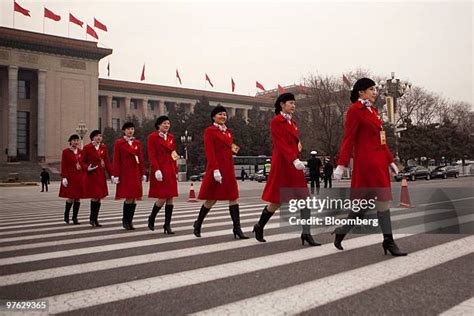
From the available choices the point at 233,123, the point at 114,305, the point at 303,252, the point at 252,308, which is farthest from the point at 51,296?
the point at 233,123

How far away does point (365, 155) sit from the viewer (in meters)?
4.77

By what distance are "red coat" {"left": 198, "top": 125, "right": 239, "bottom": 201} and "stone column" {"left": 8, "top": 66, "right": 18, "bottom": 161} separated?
2032 inches

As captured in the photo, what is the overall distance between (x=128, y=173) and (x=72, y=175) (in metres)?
1.94

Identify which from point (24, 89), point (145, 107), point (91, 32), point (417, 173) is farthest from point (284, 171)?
point (145, 107)

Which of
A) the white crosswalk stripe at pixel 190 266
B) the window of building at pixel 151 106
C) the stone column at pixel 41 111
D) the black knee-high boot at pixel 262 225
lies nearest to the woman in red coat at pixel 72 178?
the white crosswalk stripe at pixel 190 266

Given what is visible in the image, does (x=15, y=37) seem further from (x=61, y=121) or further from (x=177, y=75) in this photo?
Result: (x=177, y=75)

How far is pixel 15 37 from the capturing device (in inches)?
2003

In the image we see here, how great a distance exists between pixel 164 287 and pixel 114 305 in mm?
512

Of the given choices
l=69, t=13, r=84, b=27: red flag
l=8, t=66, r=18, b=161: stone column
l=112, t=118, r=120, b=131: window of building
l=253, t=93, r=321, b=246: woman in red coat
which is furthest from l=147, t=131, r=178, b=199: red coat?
l=112, t=118, r=120, b=131: window of building

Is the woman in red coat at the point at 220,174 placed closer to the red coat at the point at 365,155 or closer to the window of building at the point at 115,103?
the red coat at the point at 365,155

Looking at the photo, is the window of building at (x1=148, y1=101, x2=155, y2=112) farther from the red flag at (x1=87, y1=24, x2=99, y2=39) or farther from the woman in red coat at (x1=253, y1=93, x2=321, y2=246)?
the woman in red coat at (x1=253, y1=93, x2=321, y2=246)

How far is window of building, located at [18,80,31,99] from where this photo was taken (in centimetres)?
5647

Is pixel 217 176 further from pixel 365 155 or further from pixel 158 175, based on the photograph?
pixel 365 155

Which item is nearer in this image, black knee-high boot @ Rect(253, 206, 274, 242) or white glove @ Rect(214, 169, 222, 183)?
black knee-high boot @ Rect(253, 206, 274, 242)
